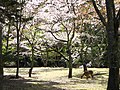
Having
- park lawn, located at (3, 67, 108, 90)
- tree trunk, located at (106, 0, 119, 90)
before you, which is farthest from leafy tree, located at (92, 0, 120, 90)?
park lawn, located at (3, 67, 108, 90)

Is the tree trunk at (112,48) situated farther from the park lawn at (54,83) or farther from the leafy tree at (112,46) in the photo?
the park lawn at (54,83)

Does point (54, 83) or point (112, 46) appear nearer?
point (112, 46)

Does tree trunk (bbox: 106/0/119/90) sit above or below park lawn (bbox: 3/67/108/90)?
above

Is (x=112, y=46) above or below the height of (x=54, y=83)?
above

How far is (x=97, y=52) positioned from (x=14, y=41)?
10802mm

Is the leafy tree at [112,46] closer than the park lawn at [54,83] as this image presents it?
Yes

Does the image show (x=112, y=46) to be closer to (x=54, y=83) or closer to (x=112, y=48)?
(x=112, y=48)

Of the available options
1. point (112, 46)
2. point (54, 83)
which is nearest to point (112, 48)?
point (112, 46)

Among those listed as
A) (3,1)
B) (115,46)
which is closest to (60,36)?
(3,1)

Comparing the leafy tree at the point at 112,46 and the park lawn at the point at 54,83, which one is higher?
the leafy tree at the point at 112,46

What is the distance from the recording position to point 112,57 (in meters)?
11.9

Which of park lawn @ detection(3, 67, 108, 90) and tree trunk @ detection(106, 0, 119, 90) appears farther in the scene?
park lawn @ detection(3, 67, 108, 90)

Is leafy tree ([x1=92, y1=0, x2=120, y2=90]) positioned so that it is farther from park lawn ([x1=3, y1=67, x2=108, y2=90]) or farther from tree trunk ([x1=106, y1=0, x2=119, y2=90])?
park lawn ([x1=3, y1=67, x2=108, y2=90])

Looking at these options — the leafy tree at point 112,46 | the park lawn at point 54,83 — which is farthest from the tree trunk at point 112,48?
the park lawn at point 54,83
